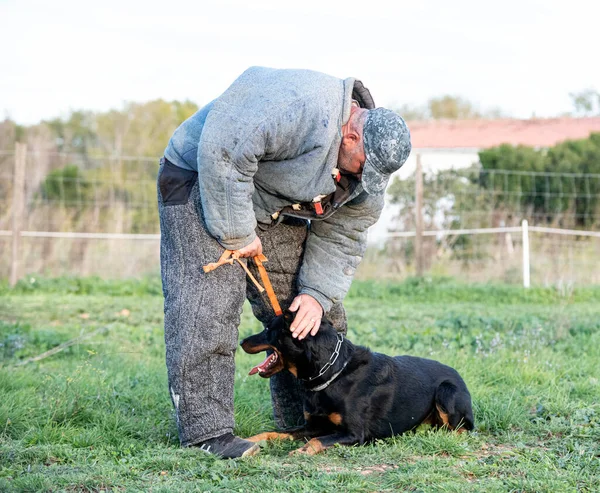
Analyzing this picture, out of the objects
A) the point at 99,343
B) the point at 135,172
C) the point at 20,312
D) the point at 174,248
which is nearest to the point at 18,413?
the point at 174,248

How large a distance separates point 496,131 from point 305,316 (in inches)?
1068

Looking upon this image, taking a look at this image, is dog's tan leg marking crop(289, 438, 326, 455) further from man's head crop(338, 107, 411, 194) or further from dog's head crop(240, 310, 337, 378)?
man's head crop(338, 107, 411, 194)

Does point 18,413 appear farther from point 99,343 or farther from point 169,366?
point 99,343

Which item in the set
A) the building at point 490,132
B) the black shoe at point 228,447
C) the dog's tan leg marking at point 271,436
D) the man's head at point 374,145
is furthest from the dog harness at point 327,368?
the building at point 490,132

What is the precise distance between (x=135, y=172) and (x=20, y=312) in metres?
10.7

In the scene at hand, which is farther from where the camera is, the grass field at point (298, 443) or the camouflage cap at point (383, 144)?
the camouflage cap at point (383, 144)

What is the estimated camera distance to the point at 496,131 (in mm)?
29547

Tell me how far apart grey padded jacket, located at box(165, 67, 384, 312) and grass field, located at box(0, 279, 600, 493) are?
46.5 inches

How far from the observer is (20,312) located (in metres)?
9.23

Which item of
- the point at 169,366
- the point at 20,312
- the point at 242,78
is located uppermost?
the point at 242,78

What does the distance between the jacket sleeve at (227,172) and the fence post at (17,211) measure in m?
9.25

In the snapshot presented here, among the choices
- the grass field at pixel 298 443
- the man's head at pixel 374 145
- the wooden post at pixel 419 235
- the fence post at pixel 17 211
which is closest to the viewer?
Answer: the grass field at pixel 298 443

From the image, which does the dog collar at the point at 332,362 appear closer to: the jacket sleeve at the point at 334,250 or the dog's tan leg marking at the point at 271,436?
the jacket sleeve at the point at 334,250

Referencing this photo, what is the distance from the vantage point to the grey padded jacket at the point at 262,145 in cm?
335
